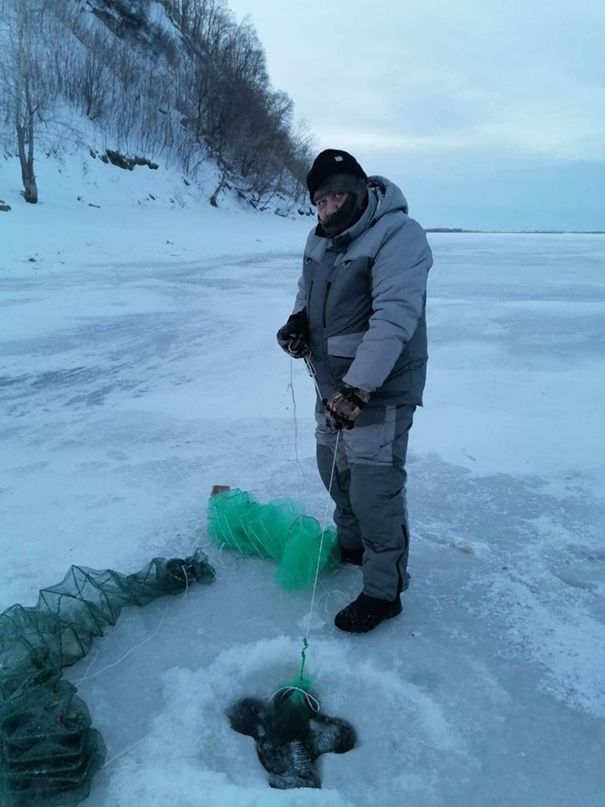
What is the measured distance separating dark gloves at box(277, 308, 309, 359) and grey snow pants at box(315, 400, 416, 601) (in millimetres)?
383

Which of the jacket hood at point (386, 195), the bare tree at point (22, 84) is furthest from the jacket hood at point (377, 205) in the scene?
the bare tree at point (22, 84)

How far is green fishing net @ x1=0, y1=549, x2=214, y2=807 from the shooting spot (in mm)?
1592

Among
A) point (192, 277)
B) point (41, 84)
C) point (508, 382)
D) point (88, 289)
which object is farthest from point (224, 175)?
point (508, 382)

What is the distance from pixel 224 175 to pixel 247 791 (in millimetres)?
35203

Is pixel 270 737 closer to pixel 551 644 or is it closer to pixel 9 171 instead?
pixel 551 644

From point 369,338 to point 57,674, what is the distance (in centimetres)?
147

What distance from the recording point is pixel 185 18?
46.1m

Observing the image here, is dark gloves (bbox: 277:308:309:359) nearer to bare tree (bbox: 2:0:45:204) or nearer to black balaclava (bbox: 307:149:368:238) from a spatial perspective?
black balaclava (bbox: 307:149:368:238)

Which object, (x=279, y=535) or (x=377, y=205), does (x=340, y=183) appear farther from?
(x=279, y=535)

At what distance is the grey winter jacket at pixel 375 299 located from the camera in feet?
6.76

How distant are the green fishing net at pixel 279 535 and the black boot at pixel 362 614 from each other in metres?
0.25

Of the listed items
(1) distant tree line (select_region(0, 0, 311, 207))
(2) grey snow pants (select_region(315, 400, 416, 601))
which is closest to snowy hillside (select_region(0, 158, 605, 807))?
(2) grey snow pants (select_region(315, 400, 416, 601))

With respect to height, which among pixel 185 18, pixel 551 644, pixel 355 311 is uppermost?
pixel 185 18

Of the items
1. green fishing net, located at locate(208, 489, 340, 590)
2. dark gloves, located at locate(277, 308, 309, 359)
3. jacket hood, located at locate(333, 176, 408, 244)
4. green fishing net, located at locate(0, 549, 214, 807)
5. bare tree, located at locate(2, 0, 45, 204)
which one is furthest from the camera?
bare tree, located at locate(2, 0, 45, 204)
